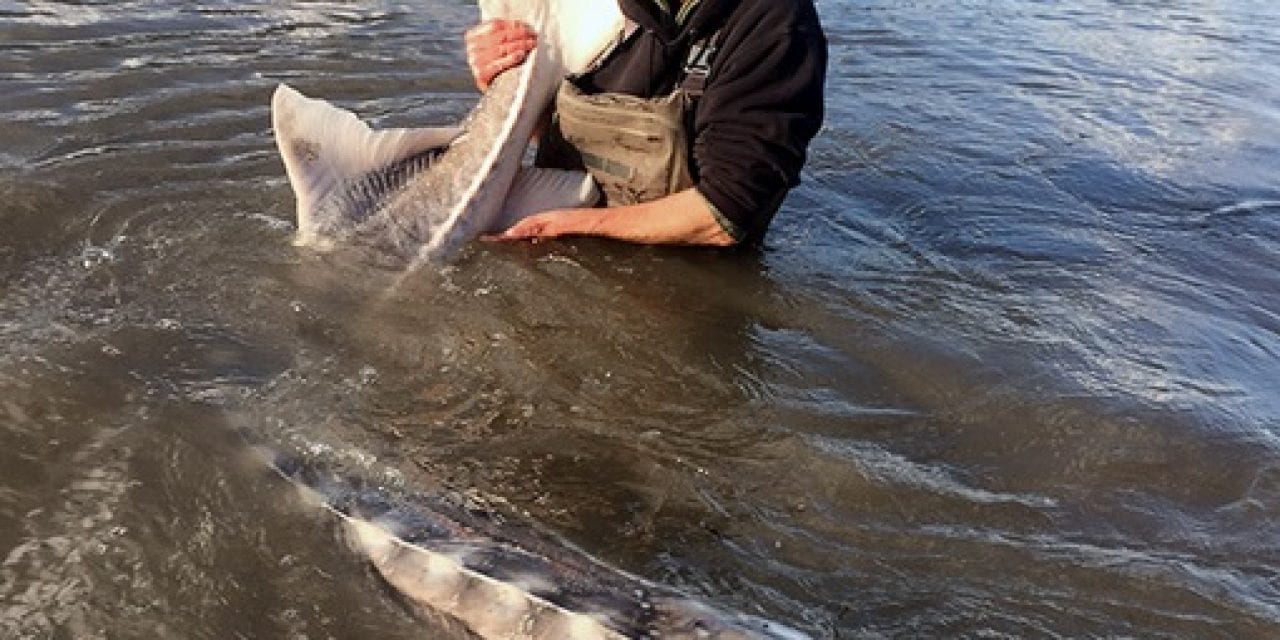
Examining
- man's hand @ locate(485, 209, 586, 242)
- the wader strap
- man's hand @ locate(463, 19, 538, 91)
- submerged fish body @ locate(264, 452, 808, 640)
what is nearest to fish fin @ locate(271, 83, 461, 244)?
man's hand @ locate(463, 19, 538, 91)

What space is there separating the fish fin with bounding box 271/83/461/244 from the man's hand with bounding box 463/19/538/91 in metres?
0.38

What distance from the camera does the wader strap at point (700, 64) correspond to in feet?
13.3

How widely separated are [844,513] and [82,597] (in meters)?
1.68

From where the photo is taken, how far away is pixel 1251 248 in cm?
509

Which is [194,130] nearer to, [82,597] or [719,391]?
[719,391]

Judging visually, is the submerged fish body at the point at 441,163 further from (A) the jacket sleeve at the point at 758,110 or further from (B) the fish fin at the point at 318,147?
(A) the jacket sleeve at the point at 758,110

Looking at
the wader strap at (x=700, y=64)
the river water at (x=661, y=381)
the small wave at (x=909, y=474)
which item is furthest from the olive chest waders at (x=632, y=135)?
the small wave at (x=909, y=474)

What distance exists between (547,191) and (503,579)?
7.38 ft

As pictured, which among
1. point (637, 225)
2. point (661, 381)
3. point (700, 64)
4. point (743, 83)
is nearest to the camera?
point (661, 381)

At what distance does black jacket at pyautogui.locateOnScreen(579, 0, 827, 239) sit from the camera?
3.94m

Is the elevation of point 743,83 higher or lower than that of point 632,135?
higher

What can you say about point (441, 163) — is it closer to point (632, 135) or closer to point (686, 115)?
point (632, 135)

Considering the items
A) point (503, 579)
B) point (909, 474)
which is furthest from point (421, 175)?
point (503, 579)

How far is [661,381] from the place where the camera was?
3605mm
